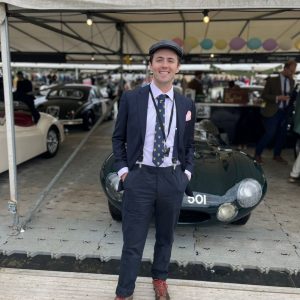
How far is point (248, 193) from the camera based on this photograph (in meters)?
3.52

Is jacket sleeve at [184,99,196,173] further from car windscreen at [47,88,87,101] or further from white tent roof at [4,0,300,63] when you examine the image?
car windscreen at [47,88,87,101]

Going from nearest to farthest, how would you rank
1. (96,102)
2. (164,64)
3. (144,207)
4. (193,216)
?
(164,64), (144,207), (193,216), (96,102)

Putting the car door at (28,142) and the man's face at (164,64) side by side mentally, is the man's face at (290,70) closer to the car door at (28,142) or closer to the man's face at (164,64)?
the car door at (28,142)

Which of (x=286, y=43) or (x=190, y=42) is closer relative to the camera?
(x=190, y=42)

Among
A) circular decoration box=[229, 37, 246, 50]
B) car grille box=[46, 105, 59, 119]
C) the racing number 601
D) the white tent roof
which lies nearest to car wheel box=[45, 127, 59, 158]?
the white tent roof

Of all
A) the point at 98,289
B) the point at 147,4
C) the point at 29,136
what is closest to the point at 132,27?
the point at 29,136

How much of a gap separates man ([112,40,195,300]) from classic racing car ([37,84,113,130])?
8355 millimetres

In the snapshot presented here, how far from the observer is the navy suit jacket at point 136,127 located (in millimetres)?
2403

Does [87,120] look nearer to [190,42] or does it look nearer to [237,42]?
[190,42]

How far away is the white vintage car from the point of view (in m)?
5.62

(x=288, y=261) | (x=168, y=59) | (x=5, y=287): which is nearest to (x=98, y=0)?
(x=168, y=59)

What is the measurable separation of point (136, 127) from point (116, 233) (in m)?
1.87

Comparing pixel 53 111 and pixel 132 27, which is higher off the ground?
pixel 132 27

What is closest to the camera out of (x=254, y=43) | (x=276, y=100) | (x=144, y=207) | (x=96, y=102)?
(x=144, y=207)
